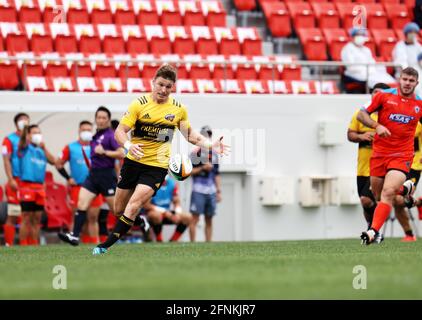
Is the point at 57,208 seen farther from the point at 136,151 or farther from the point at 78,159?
the point at 136,151

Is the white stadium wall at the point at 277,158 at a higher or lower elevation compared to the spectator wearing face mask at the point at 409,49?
lower

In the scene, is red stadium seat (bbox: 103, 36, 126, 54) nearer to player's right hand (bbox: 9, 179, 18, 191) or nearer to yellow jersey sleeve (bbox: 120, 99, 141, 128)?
player's right hand (bbox: 9, 179, 18, 191)

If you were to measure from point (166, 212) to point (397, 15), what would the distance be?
31.1 feet

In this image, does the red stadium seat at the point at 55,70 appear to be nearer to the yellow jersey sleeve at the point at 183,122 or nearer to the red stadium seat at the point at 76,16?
the red stadium seat at the point at 76,16

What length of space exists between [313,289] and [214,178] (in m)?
12.9

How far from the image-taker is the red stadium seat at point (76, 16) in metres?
22.8

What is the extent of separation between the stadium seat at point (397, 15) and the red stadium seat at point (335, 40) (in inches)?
78.5

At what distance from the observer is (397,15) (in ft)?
87.9

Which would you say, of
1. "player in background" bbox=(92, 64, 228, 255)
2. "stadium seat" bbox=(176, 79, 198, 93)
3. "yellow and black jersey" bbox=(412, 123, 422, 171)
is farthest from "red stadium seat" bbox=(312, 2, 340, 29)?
"player in background" bbox=(92, 64, 228, 255)

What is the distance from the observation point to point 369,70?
22.8 metres

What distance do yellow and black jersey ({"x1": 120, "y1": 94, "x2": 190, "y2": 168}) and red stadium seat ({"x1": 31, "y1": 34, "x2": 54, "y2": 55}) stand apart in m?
9.26

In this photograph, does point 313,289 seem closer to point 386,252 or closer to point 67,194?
point 386,252

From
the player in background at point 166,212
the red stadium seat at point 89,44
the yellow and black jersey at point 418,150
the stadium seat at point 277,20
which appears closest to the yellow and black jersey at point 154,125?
the yellow and black jersey at point 418,150

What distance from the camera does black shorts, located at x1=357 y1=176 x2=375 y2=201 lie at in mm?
16438
